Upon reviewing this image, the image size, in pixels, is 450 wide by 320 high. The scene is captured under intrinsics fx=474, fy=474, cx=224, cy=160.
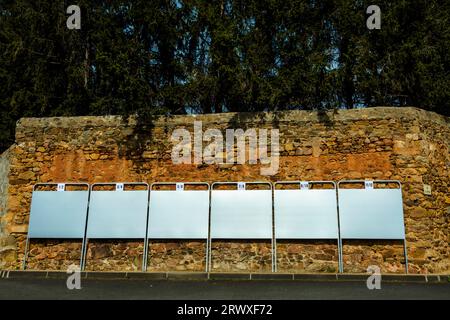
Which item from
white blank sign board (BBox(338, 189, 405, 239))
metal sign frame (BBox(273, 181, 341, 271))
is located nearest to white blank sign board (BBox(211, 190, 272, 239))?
metal sign frame (BBox(273, 181, 341, 271))

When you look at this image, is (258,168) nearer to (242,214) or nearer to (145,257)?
(242,214)

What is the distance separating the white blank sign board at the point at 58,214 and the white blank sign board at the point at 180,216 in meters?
1.69

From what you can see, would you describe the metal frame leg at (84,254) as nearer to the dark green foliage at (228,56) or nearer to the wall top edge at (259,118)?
the wall top edge at (259,118)

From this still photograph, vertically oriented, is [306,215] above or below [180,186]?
below

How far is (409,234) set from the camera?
10562 mm

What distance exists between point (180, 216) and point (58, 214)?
2.93 m

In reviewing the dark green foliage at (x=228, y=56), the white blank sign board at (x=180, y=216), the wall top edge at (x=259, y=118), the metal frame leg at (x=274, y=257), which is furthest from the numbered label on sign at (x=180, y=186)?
the metal frame leg at (x=274, y=257)

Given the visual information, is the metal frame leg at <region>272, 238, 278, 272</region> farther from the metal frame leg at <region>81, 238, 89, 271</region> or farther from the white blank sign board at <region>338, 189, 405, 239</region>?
the metal frame leg at <region>81, 238, 89, 271</region>

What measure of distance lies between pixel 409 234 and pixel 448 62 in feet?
26.5

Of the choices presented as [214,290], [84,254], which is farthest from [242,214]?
[84,254]

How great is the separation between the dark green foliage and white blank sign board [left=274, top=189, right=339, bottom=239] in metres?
3.49

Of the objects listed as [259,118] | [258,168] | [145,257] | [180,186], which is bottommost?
[145,257]

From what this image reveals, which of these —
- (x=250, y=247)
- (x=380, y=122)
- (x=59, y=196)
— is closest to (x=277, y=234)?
(x=250, y=247)

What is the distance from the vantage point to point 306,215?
1048 cm
